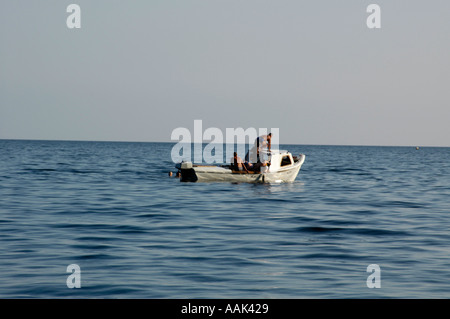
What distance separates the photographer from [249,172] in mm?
38438

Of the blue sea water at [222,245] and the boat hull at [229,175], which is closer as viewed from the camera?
the blue sea water at [222,245]

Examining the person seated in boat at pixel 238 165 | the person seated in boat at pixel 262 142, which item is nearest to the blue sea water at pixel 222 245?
the person seated in boat at pixel 238 165

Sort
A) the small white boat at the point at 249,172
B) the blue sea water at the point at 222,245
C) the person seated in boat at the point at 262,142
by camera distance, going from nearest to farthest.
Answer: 1. the blue sea water at the point at 222,245
2. the person seated in boat at the point at 262,142
3. the small white boat at the point at 249,172

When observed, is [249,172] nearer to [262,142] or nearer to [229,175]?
[229,175]

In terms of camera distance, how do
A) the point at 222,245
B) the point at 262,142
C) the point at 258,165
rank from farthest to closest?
the point at 258,165, the point at 262,142, the point at 222,245

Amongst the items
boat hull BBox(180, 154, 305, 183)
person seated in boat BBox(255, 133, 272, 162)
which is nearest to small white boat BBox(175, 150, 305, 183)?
boat hull BBox(180, 154, 305, 183)

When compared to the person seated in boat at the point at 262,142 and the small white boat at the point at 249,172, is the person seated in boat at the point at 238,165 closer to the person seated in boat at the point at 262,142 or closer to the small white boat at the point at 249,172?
the small white boat at the point at 249,172

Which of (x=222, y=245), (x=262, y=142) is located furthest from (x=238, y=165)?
(x=222, y=245)

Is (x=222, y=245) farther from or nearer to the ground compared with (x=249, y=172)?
nearer to the ground

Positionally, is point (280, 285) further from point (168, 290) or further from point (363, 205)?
point (363, 205)

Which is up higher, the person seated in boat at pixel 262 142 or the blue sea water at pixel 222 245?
the person seated in boat at pixel 262 142

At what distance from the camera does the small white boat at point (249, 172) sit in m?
38.4
